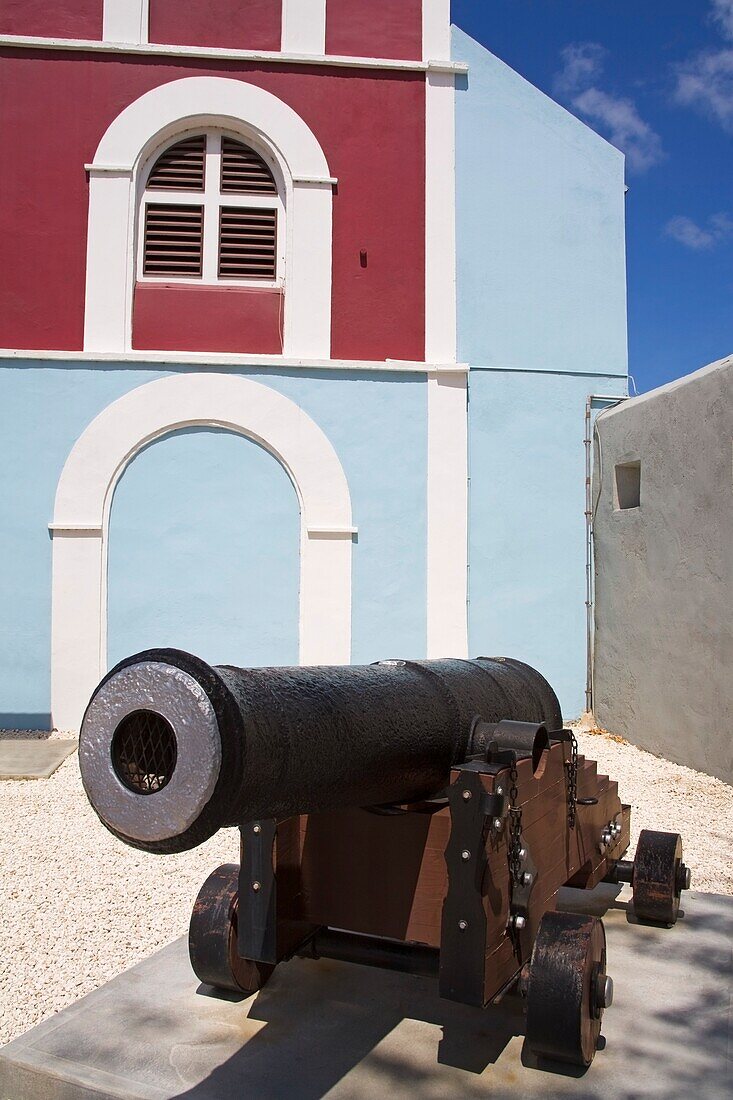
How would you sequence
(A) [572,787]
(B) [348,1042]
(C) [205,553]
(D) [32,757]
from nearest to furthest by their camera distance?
1. (B) [348,1042]
2. (A) [572,787]
3. (D) [32,757]
4. (C) [205,553]

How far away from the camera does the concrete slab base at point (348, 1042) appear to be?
259 centimetres

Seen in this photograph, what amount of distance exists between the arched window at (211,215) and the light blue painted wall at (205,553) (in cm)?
171

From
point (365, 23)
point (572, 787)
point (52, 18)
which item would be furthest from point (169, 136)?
point (572, 787)

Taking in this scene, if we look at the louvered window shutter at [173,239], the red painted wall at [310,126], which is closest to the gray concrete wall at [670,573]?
the red painted wall at [310,126]

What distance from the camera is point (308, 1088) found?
2.57 meters

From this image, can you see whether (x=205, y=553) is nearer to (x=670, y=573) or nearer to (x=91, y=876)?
(x=670, y=573)

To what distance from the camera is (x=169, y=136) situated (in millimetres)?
9266

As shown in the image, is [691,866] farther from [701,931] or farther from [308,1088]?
[308,1088]

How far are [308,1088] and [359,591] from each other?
20.9 feet

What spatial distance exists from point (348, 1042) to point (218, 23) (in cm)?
925

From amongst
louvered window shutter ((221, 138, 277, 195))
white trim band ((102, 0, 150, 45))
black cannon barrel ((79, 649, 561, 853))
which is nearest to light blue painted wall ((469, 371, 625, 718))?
louvered window shutter ((221, 138, 277, 195))

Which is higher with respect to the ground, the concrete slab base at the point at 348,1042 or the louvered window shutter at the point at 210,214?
the louvered window shutter at the point at 210,214

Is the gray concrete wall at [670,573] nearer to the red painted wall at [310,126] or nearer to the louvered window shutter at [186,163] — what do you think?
the red painted wall at [310,126]

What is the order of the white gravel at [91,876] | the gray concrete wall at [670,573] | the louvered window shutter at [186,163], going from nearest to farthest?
the white gravel at [91,876], the gray concrete wall at [670,573], the louvered window shutter at [186,163]
